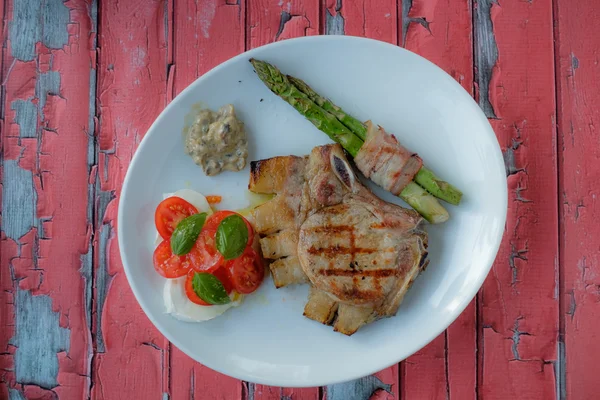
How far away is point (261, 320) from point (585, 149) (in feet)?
9.35

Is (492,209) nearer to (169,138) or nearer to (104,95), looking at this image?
(169,138)

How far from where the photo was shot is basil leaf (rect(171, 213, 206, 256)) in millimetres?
3658

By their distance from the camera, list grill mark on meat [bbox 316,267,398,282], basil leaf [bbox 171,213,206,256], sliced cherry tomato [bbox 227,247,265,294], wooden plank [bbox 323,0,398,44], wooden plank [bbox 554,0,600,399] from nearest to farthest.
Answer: grill mark on meat [bbox 316,267,398,282]
basil leaf [bbox 171,213,206,256]
sliced cherry tomato [bbox 227,247,265,294]
wooden plank [bbox 554,0,600,399]
wooden plank [bbox 323,0,398,44]

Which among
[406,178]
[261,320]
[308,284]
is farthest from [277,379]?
[406,178]

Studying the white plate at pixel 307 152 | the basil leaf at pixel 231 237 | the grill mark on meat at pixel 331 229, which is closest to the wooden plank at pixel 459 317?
the white plate at pixel 307 152

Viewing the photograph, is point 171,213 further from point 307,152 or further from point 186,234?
point 307,152

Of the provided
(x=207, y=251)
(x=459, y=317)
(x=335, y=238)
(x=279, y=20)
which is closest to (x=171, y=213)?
(x=207, y=251)

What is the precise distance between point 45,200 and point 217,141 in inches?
65.5

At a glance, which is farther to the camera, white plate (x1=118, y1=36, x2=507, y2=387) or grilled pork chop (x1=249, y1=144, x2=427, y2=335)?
white plate (x1=118, y1=36, x2=507, y2=387)

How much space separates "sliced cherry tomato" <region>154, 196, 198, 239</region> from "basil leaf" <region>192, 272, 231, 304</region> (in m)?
0.44

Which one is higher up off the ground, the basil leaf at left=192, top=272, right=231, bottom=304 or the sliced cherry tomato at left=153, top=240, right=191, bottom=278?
the sliced cherry tomato at left=153, top=240, right=191, bottom=278

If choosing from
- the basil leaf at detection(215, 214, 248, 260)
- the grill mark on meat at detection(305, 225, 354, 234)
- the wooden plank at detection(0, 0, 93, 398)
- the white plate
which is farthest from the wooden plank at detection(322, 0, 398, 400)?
the wooden plank at detection(0, 0, 93, 398)

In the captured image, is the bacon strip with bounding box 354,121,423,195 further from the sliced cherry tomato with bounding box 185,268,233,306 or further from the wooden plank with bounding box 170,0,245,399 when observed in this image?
the wooden plank with bounding box 170,0,245,399

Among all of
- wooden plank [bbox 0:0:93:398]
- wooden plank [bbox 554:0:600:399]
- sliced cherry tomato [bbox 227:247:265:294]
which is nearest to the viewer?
sliced cherry tomato [bbox 227:247:265:294]
